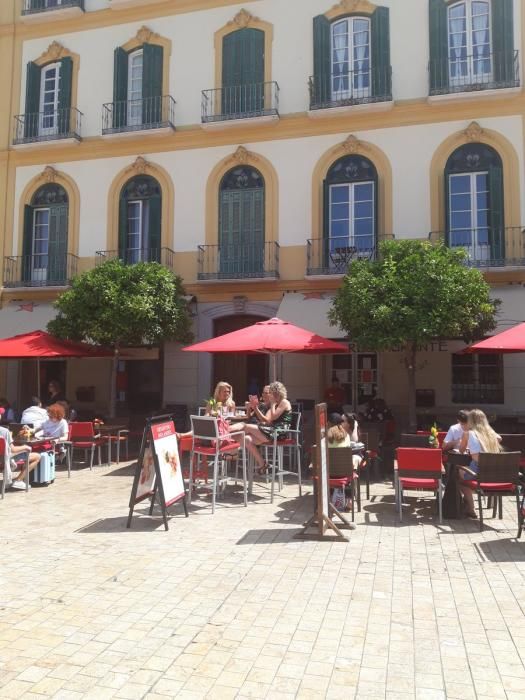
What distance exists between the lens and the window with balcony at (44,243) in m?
15.9

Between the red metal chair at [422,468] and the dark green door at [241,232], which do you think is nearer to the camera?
the red metal chair at [422,468]

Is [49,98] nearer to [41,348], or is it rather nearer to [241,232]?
[241,232]


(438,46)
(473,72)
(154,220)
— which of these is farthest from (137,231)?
(473,72)

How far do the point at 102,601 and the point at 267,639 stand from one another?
1432 mm

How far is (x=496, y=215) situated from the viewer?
43.2 feet

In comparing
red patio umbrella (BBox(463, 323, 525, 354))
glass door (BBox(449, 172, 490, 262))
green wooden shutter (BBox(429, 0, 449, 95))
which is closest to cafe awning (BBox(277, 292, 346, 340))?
glass door (BBox(449, 172, 490, 262))

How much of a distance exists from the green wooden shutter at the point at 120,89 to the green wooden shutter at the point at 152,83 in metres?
0.60

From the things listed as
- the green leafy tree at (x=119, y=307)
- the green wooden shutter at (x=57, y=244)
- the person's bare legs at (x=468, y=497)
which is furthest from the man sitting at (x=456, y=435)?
the green wooden shutter at (x=57, y=244)

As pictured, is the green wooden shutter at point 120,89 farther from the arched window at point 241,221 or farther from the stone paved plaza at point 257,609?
the stone paved plaza at point 257,609

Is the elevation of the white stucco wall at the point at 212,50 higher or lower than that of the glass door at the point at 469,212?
higher

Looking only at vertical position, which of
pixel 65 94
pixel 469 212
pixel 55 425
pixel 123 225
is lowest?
pixel 55 425

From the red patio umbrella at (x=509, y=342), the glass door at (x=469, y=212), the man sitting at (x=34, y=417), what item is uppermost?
the glass door at (x=469, y=212)

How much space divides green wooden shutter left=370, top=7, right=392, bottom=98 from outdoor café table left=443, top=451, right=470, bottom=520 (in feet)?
33.0

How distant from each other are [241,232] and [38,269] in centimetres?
593
